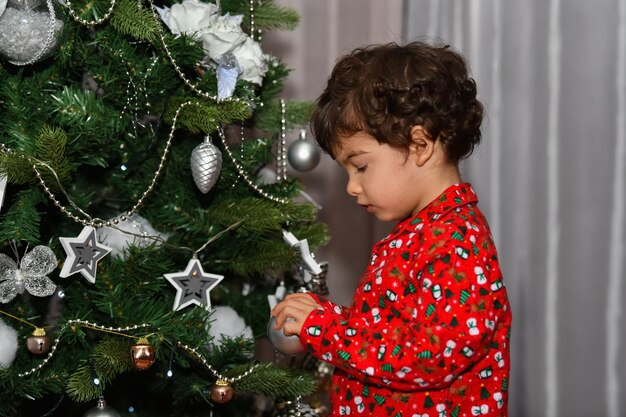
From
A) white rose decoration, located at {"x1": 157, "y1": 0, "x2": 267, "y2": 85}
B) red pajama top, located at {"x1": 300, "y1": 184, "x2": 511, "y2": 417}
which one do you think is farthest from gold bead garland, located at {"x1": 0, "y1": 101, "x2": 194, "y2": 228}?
red pajama top, located at {"x1": 300, "y1": 184, "x2": 511, "y2": 417}

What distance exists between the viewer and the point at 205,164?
4.11ft

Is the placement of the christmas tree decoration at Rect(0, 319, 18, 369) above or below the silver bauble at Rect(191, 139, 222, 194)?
below

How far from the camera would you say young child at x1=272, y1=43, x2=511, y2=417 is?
3.26 ft

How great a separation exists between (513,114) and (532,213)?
9.5 inches

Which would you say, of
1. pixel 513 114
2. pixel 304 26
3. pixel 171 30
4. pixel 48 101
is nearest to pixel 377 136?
pixel 171 30

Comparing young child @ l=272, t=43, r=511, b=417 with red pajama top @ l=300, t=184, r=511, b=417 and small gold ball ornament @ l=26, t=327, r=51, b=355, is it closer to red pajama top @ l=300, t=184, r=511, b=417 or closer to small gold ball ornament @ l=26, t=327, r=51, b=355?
red pajama top @ l=300, t=184, r=511, b=417

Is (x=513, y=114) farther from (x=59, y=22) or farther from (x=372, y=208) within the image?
(x=59, y=22)

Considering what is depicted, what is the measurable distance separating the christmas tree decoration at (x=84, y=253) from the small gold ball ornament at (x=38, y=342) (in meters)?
0.09

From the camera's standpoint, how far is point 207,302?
129 centimetres

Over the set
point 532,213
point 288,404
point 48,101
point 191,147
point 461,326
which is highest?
point 48,101

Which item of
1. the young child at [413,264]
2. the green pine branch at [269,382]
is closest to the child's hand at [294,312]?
the young child at [413,264]

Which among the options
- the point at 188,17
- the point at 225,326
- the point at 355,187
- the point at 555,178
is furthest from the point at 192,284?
the point at 555,178

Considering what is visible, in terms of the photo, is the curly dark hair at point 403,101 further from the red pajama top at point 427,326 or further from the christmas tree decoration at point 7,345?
the christmas tree decoration at point 7,345

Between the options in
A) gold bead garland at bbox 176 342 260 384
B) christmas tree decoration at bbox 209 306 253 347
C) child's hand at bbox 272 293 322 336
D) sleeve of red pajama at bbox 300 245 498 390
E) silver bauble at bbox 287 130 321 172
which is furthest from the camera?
silver bauble at bbox 287 130 321 172
